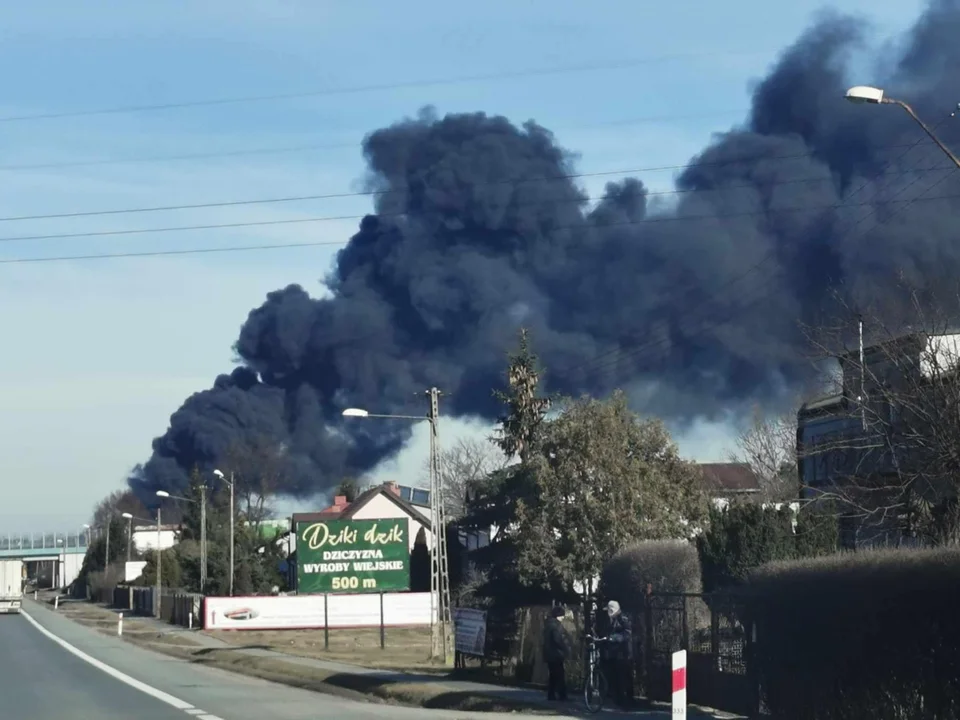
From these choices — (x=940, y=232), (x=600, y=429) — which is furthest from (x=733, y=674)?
(x=940, y=232)

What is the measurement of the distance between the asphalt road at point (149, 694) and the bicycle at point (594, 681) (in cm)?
124

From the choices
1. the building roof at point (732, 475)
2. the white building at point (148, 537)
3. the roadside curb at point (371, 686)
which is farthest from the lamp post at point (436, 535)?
the white building at point (148, 537)

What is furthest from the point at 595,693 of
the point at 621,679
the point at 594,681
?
the point at 621,679

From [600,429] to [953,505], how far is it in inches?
859

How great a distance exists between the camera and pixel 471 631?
87.8ft

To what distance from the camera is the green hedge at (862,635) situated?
41.5 ft

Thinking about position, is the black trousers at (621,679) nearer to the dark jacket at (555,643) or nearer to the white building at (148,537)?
the dark jacket at (555,643)

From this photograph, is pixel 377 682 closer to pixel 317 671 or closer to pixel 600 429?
pixel 317 671

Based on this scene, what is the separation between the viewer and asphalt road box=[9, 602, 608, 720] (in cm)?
1881

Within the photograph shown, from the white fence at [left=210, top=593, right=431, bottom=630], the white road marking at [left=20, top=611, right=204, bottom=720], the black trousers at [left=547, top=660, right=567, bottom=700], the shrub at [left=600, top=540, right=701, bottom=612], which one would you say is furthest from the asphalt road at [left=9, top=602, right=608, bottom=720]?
the white fence at [left=210, top=593, right=431, bottom=630]

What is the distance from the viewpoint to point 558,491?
141 ft

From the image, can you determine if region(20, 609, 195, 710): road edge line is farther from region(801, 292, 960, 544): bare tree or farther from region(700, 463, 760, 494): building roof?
region(700, 463, 760, 494): building roof

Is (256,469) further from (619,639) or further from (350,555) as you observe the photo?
(619,639)

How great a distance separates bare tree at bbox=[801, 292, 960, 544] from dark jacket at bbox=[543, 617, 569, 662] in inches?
240
